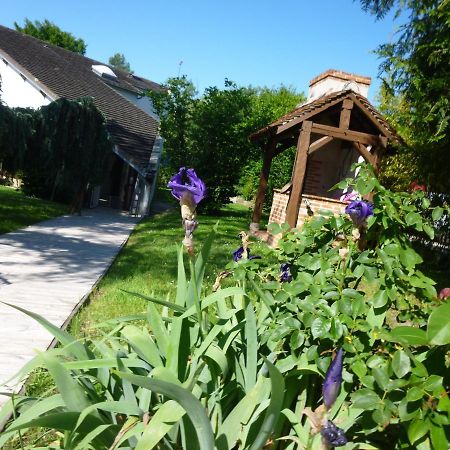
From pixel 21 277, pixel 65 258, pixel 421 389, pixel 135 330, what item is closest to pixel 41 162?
pixel 65 258

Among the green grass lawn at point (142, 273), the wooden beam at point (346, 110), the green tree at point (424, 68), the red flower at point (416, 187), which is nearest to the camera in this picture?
the red flower at point (416, 187)

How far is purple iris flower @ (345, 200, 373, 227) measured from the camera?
74.3 inches

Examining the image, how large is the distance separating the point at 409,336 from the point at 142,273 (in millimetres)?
5648

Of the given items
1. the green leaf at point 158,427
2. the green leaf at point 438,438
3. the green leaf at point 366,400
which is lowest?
the green leaf at point 158,427

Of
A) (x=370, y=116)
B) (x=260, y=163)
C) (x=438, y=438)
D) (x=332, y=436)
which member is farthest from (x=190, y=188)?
(x=260, y=163)

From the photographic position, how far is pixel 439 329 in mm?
1074

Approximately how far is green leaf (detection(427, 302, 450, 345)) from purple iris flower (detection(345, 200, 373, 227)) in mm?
821

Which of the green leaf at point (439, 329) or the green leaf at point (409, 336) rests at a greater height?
the green leaf at point (439, 329)

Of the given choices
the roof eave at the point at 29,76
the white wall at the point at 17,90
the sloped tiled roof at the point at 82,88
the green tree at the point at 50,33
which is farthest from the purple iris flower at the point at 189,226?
the green tree at the point at 50,33

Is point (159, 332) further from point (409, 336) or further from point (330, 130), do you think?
point (330, 130)

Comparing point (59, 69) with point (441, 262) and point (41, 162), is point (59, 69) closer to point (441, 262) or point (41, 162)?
point (41, 162)

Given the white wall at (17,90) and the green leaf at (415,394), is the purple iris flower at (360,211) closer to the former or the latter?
the green leaf at (415,394)

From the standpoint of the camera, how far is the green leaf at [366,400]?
1348 mm

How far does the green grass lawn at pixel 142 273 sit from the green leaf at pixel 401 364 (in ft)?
3.61
